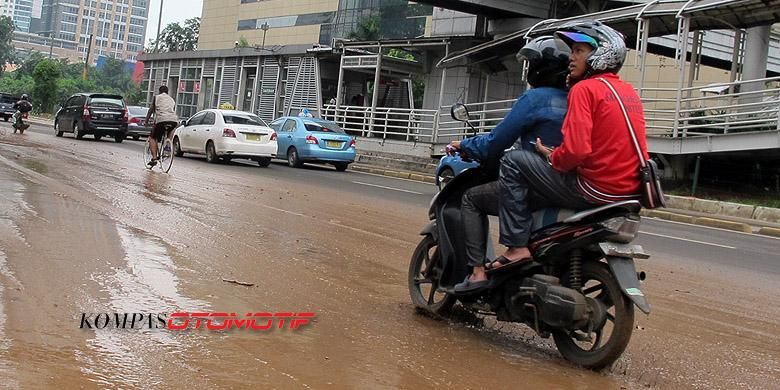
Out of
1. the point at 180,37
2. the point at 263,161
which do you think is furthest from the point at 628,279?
the point at 180,37

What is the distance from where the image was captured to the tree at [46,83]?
53938 millimetres

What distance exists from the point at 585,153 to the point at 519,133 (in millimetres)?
509

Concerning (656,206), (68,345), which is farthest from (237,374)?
(656,206)

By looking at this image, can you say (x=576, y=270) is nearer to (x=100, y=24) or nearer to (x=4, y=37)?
(x=4, y=37)

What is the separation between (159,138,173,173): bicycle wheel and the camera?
15008mm

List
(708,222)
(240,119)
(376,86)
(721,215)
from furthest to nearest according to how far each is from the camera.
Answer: (376,86) → (240,119) → (721,215) → (708,222)

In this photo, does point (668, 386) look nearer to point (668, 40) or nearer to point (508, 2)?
point (508, 2)

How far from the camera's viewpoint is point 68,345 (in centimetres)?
375

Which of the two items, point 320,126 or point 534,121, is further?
point 320,126

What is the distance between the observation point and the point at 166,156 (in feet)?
49.5

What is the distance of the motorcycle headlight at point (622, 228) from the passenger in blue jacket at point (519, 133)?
22.5 inches

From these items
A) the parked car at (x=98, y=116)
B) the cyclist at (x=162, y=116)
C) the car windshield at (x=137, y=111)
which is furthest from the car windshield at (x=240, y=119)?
the car windshield at (x=137, y=111)

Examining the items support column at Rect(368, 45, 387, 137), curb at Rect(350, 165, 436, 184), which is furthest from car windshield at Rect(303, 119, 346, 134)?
support column at Rect(368, 45, 387, 137)

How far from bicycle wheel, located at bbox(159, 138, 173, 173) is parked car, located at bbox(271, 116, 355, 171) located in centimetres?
754
